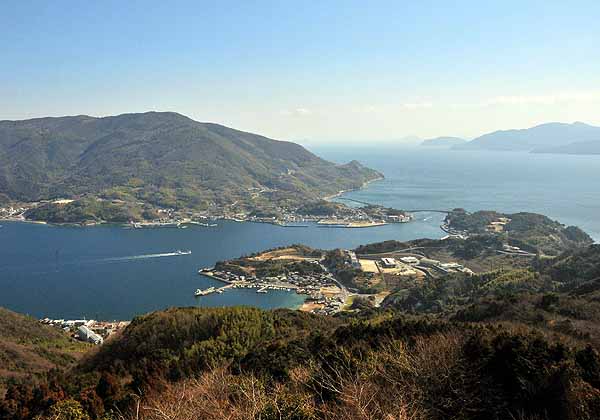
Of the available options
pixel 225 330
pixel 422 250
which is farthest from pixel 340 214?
pixel 225 330

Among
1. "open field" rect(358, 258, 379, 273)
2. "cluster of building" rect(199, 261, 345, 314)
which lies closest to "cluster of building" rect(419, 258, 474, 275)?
"open field" rect(358, 258, 379, 273)

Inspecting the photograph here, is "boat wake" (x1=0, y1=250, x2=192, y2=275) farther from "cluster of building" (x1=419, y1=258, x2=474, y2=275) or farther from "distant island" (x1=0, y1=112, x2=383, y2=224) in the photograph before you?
"cluster of building" (x1=419, y1=258, x2=474, y2=275)

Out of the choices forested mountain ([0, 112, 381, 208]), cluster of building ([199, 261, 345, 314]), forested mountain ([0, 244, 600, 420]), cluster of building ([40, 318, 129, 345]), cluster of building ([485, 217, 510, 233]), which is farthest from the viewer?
forested mountain ([0, 112, 381, 208])

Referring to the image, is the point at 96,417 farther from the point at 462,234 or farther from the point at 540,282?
the point at 462,234

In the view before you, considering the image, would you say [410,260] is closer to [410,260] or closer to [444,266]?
[410,260]

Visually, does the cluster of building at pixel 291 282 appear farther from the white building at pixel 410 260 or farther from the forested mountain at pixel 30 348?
the forested mountain at pixel 30 348

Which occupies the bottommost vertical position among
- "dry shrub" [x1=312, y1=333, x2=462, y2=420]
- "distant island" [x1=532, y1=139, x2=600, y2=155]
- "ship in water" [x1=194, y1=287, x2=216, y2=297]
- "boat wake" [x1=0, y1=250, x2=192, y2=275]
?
"ship in water" [x1=194, y1=287, x2=216, y2=297]
